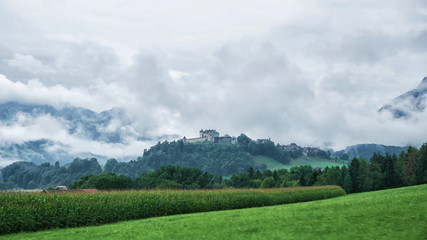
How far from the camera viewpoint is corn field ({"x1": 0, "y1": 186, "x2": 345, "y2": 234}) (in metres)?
22.1

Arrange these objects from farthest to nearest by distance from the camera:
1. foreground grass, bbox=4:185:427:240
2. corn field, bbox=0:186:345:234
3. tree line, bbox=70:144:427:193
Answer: tree line, bbox=70:144:427:193 < corn field, bbox=0:186:345:234 < foreground grass, bbox=4:185:427:240

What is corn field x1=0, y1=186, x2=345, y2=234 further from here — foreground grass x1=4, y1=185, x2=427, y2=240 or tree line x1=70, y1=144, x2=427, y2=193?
tree line x1=70, y1=144, x2=427, y2=193

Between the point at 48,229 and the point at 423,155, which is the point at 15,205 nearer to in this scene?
the point at 48,229

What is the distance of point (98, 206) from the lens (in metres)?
25.7

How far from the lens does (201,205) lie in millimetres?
33719

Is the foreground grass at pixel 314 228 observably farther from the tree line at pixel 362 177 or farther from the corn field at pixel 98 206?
the tree line at pixel 362 177

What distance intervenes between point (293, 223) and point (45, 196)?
1836 centimetres

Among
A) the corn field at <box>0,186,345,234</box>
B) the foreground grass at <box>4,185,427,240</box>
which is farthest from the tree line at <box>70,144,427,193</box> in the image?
the foreground grass at <box>4,185,427,240</box>

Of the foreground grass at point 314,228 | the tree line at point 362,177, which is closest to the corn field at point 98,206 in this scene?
the foreground grass at point 314,228

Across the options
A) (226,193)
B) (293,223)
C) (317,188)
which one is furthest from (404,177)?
(293,223)

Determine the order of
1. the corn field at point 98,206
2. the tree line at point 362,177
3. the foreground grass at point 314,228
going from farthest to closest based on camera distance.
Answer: the tree line at point 362,177 < the corn field at point 98,206 < the foreground grass at point 314,228

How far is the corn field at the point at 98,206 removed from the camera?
869 inches

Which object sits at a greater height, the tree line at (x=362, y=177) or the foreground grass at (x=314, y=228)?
the tree line at (x=362, y=177)

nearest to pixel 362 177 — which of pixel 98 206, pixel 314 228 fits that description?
pixel 98 206
